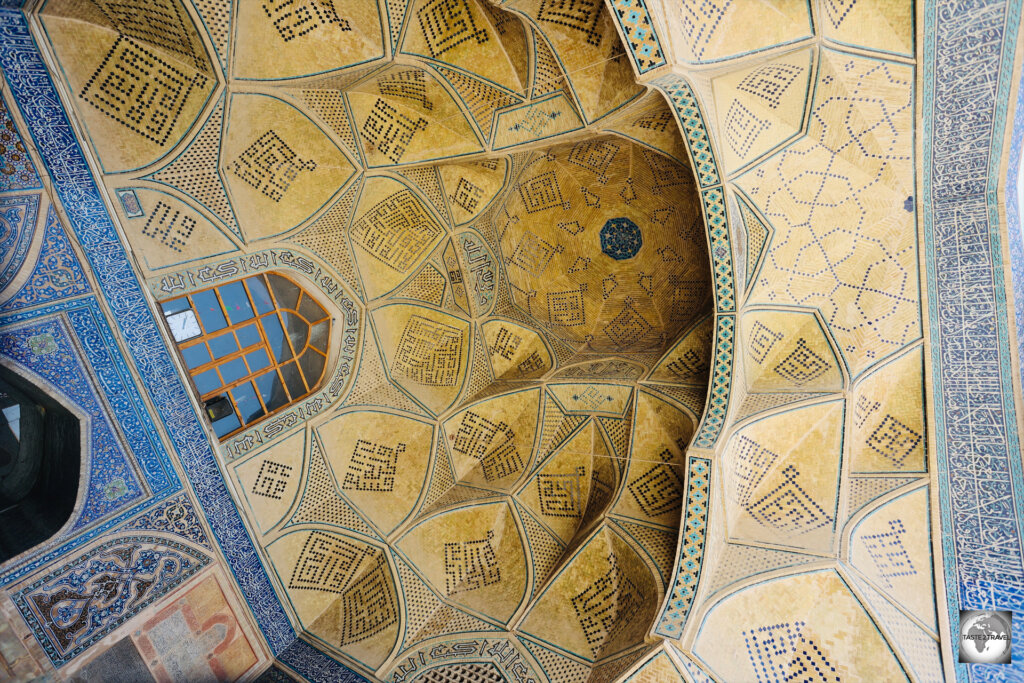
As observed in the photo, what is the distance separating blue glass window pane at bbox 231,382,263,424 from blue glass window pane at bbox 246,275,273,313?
696mm

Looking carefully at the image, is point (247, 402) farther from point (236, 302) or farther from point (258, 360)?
point (236, 302)

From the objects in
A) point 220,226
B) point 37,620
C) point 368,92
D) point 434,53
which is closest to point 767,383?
point 434,53

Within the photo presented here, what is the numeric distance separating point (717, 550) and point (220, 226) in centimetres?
474

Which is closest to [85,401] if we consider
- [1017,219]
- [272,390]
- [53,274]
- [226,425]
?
[53,274]

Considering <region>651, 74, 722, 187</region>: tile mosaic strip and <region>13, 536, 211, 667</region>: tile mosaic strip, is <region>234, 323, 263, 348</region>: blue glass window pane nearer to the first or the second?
<region>13, 536, 211, 667</region>: tile mosaic strip

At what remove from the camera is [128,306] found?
399cm

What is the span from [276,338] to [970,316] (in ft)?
18.1

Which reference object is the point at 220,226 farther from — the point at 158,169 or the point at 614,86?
the point at 614,86

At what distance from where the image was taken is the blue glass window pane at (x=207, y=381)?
4633mm

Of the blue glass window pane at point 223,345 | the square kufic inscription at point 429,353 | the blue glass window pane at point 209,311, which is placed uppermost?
the blue glass window pane at point 209,311

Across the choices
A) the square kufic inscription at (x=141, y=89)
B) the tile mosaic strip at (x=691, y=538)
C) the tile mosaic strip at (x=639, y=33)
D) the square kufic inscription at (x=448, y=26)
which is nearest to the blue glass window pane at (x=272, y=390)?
the square kufic inscription at (x=141, y=89)

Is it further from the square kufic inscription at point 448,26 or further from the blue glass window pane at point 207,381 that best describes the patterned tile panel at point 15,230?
the square kufic inscription at point 448,26

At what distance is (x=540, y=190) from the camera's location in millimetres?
5852

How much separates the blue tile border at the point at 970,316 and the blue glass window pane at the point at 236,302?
17.5 feet
